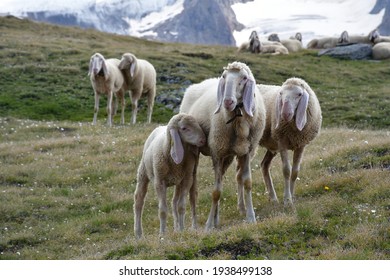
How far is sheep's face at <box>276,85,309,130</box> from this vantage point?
1133 centimetres

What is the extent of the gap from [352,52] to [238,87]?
4181 centimetres

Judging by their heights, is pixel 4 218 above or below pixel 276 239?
below

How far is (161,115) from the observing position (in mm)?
30234

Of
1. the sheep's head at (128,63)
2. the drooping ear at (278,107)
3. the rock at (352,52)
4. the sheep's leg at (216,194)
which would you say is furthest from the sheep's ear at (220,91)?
the rock at (352,52)

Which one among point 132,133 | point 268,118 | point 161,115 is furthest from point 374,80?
point 268,118

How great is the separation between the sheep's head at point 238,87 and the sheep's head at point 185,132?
29.6 inches

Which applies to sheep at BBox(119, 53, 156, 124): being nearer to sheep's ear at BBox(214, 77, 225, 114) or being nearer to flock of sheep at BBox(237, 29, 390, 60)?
sheep's ear at BBox(214, 77, 225, 114)

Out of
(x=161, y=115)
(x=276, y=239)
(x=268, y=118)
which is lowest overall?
(x=161, y=115)

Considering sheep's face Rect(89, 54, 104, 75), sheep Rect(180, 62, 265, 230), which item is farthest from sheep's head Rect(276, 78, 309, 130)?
sheep's face Rect(89, 54, 104, 75)

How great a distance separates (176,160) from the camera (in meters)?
10.3

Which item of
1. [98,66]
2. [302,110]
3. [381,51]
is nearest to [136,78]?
[98,66]

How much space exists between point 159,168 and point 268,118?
3032 millimetres

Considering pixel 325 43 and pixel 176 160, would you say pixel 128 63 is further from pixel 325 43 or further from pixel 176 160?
pixel 325 43
